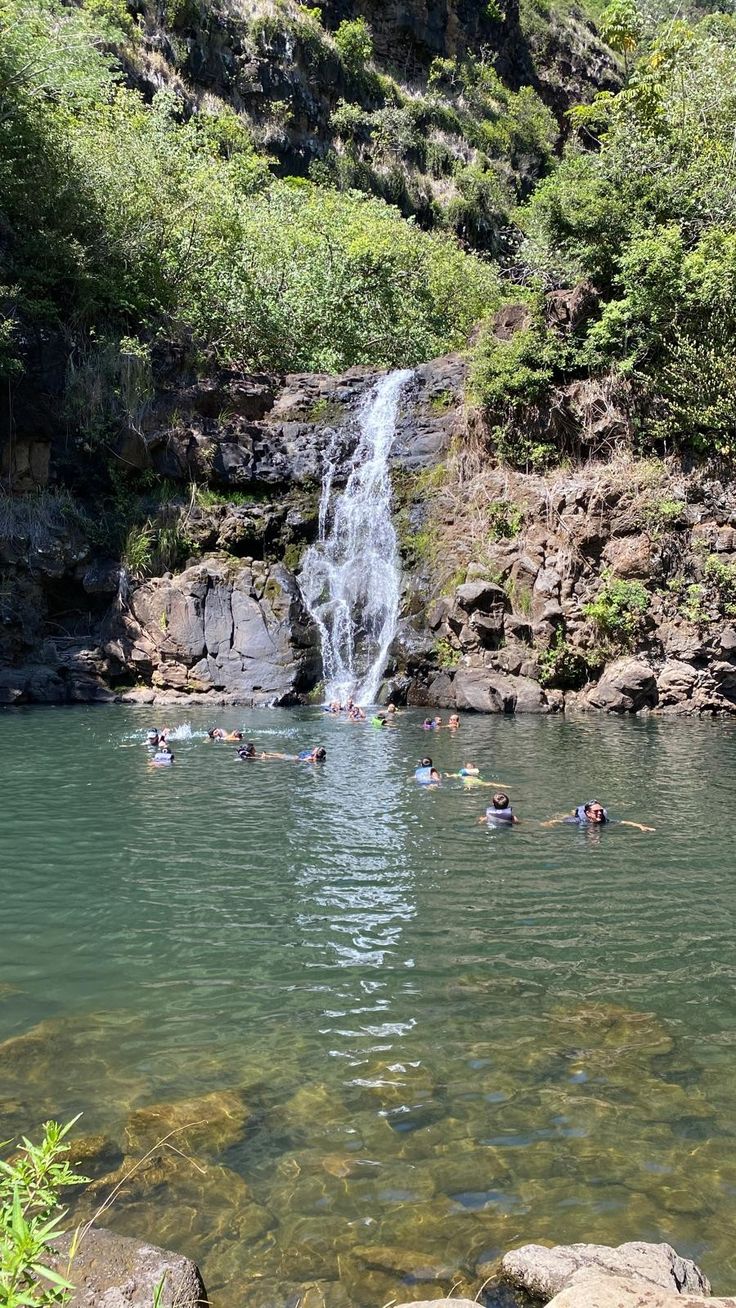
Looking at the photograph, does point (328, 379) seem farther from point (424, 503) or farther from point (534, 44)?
point (534, 44)

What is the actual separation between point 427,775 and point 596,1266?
1167cm

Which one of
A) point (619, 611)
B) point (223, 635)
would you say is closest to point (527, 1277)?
point (619, 611)

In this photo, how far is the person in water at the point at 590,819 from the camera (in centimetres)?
1241

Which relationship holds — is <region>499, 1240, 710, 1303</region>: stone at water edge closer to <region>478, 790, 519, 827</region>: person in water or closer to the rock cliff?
<region>478, 790, 519, 827</region>: person in water

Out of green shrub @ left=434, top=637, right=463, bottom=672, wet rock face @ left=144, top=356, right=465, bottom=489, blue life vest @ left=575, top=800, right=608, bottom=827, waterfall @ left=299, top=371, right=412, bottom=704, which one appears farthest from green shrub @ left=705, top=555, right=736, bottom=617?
blue life vest @ left=575, top=800, right=608, bottom=827

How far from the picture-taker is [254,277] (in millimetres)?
39938

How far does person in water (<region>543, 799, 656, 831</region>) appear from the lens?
12414mm

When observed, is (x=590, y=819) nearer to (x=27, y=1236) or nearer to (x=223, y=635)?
(x=27, y=1236)

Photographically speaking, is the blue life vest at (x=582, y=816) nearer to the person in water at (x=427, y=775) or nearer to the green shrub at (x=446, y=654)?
the person in water at (x=427, y=775)

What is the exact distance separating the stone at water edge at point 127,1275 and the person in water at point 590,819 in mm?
9343

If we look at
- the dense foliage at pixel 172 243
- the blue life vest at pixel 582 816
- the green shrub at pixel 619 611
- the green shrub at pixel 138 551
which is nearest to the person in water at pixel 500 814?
the blue life vest at pixel 582 816

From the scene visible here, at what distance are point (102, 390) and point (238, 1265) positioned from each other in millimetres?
31367

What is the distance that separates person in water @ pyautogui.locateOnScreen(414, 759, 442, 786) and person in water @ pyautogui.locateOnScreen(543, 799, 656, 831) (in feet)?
9.82

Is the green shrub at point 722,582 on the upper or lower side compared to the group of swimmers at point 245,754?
upper
